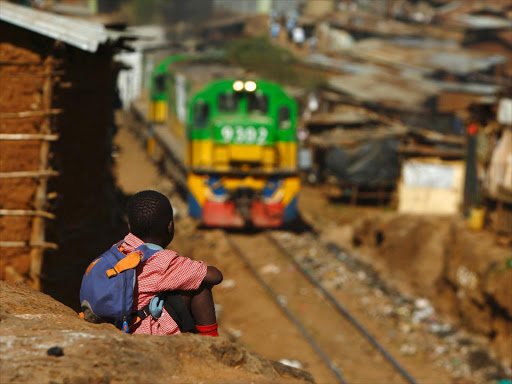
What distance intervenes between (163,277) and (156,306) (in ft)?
0.59

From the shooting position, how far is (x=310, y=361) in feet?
34.6

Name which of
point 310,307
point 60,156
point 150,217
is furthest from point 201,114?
point 150,217

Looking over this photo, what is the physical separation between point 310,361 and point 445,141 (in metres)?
11.4

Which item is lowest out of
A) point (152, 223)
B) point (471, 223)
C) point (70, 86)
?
point (471, 223)

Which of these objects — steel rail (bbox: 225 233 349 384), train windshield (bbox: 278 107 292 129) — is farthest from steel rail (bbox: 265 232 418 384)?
train windshield (bbox: 278 107 292 129)

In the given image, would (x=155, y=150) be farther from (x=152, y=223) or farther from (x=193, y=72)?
(x=152, y=223)

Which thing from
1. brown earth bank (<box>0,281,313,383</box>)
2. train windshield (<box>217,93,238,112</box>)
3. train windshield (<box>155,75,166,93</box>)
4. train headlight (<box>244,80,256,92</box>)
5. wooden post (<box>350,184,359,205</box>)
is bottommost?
wooden post (<box>350,184,359,205</box>)

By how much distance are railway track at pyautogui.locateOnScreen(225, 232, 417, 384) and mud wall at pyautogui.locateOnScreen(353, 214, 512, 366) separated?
6.82 ft

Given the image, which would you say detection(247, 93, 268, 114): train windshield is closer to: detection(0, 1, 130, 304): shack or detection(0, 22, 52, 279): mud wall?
detection(0, 1, 130, 304): shack

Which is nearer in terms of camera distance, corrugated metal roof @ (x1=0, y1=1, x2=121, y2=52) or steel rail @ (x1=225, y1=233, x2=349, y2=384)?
corrugated metal roof @ (x1=0, y1=1, x2=121, y2=52)

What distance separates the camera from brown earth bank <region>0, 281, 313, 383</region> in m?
2.92

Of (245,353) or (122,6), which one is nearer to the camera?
(245,353)

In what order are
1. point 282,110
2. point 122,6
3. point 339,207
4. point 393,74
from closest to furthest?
point 282,110 < point 339,207 < point 393,74 < point 122,6

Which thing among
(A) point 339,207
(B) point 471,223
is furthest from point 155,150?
(B) point 471,223
